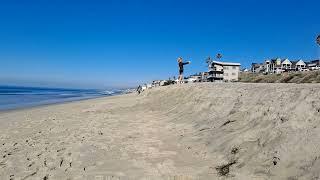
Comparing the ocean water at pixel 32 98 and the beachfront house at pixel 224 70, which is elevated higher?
the beachfront house at pixel 224 70

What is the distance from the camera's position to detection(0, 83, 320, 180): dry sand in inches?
242

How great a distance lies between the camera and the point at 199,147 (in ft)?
27.0

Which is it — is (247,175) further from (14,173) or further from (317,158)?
(14,173)

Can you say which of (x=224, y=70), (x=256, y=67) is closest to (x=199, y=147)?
(x=224, y=70)

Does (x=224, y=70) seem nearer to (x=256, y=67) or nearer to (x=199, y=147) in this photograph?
(x=256, y=67)

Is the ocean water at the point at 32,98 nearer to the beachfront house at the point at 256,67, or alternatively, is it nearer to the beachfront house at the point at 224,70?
the beachfront house at the point at 224,70

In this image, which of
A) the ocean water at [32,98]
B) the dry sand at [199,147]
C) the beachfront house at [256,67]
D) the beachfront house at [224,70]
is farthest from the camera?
the beachfront house at [256,67]

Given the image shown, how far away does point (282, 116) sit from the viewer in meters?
7.81

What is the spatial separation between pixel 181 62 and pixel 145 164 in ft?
67.8

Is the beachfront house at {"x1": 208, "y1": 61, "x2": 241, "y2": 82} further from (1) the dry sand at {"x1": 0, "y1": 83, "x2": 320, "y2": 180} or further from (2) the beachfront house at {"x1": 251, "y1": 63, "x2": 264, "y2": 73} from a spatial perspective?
(1) the dry sand at {"x1": 0, "y1": 83, "x2": 320, "y2": 180}

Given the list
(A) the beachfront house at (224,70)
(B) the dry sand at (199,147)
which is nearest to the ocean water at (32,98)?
(B) the dry sand at (199,147)

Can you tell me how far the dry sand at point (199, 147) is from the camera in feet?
20.2

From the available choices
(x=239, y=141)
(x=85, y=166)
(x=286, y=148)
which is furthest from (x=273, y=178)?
(x=85, y=166)

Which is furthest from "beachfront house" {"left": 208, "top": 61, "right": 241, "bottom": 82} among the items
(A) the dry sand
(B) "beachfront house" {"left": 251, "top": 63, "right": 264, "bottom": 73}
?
(A) the dry sand
